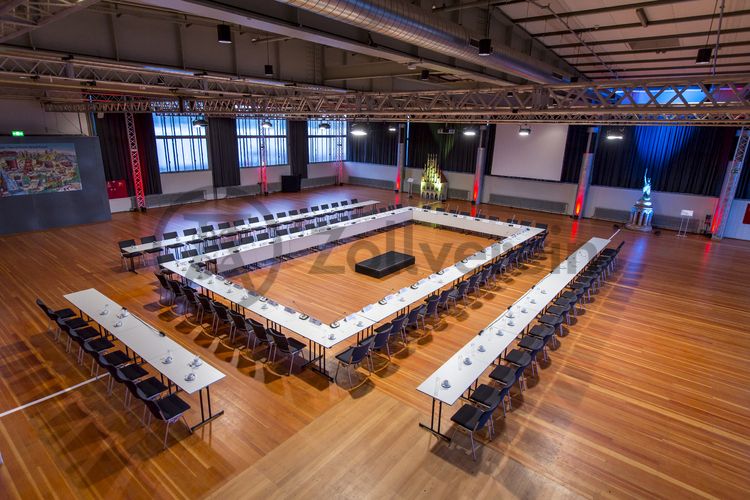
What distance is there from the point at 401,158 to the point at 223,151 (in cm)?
1021

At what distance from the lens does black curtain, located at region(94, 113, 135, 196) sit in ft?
56.0

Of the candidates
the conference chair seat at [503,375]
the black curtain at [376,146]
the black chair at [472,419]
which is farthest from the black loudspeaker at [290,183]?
the black chair at [472,419]

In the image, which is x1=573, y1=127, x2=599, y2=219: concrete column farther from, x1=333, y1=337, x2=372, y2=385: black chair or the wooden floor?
x1=333, y1=337, x2=372, y2=385: black chair

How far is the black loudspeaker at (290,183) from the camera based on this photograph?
958 inches

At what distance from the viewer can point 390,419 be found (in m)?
5.98

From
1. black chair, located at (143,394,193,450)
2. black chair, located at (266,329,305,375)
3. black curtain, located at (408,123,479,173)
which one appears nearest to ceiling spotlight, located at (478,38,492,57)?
black chair, located at (266,329,305,375)

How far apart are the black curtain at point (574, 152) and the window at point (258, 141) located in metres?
15.3

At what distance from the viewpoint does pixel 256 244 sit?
38.2 ft

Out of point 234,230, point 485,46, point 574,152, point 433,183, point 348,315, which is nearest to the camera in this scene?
point 485,46

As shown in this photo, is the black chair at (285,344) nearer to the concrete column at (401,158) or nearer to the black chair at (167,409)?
the black chair at (167,409)

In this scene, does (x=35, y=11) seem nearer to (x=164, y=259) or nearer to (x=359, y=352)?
(x=164, y=259)

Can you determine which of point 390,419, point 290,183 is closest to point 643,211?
point 390,419

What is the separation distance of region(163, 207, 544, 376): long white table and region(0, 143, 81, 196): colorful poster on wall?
8.83m

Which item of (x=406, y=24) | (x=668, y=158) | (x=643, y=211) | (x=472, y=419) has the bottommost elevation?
(x=472, y=419)
